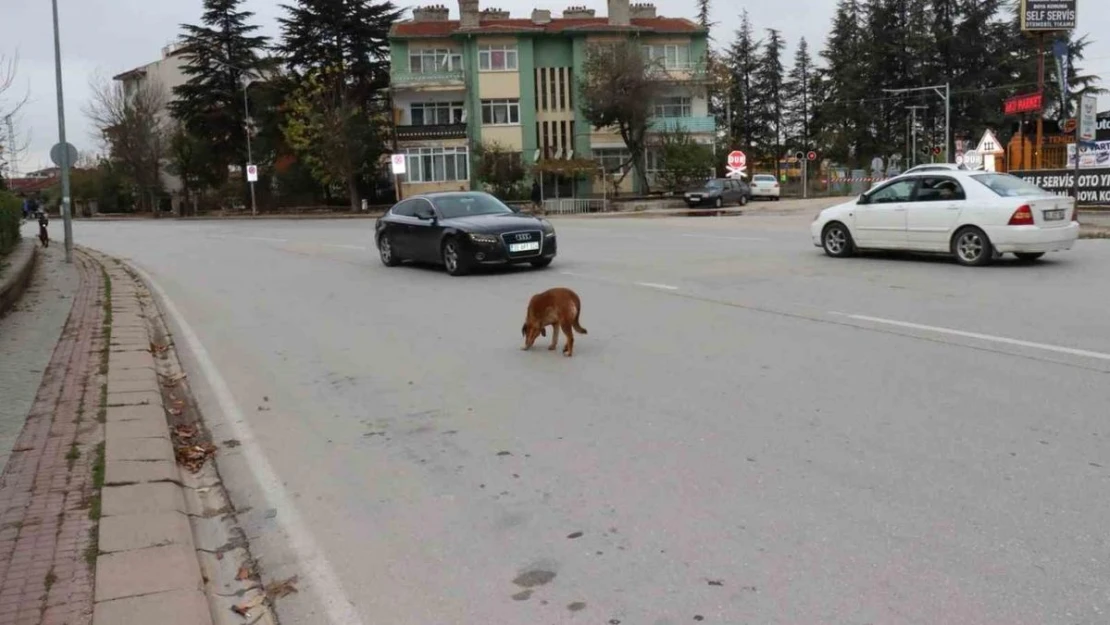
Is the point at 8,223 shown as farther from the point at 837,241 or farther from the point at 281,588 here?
the point at 281,588

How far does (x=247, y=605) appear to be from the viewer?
381 centimetres

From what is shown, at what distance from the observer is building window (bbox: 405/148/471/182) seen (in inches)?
2285

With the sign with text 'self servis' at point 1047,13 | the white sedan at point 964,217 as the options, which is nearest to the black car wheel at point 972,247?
the white sedan at point 964,217

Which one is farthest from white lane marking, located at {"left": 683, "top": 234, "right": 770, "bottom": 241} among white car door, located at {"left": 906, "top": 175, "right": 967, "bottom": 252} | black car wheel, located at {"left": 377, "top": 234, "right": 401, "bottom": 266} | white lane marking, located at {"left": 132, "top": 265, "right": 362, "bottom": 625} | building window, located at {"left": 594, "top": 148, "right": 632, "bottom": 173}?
building window, located at {"left": 594, "top": 148, "right": 632, "bottom": 173}

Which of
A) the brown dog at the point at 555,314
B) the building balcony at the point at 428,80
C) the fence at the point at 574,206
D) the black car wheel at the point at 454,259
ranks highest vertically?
the building balcony at the point at 428,80

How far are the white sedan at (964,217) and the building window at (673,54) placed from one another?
44.9 m

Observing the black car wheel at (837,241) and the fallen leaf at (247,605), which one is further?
the black car wheel at (837,241)

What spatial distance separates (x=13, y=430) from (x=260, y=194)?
210 ft

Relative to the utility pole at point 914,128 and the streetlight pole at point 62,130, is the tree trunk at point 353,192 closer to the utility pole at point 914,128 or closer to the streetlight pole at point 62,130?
the streetlight pole at point 62,130

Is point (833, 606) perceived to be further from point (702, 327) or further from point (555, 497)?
point (702, 327)

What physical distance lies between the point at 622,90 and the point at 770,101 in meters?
41.6

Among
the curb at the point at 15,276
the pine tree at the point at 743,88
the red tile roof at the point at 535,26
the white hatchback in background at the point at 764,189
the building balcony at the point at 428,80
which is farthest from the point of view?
the pine tree at the point at 743,88

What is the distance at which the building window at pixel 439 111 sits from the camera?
194ft

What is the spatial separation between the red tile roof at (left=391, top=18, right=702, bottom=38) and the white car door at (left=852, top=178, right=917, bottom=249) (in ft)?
144
